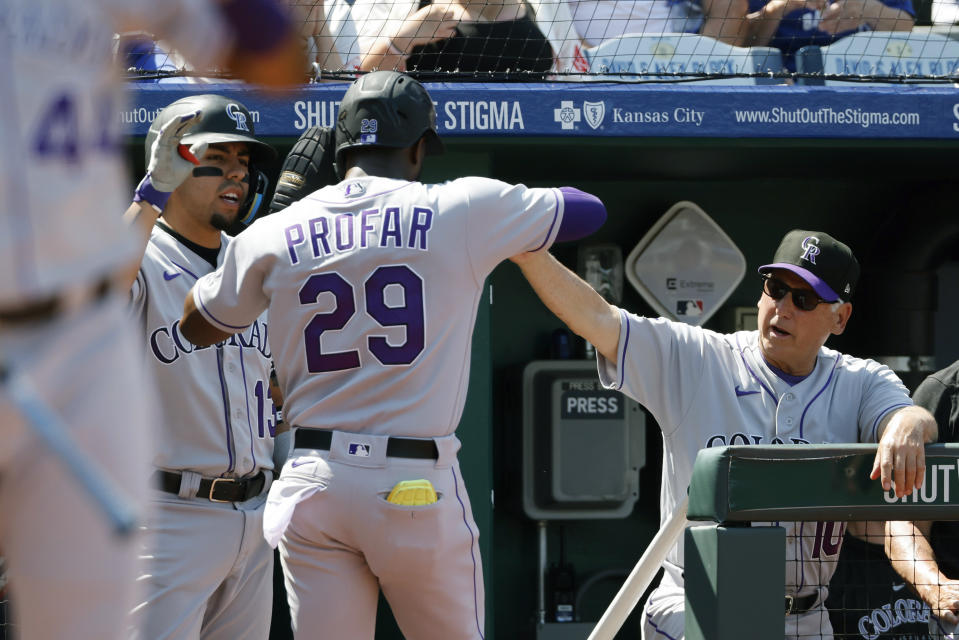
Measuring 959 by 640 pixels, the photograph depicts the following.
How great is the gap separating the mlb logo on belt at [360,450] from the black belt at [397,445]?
4 centimetres

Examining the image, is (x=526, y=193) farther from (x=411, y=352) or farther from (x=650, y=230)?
(x=650, y=230)

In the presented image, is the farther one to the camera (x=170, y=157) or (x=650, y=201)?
(x=650, y=201)

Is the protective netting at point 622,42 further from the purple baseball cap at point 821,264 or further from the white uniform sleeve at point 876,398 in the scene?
the white uniform sleeve at point 876,398

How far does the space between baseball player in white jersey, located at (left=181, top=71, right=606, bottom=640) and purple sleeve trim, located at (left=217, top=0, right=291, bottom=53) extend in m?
0.99

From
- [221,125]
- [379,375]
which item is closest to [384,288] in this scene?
[379,375]

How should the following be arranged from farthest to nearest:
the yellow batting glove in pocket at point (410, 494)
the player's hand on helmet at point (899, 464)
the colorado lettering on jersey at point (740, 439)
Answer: the colorado lettering on jersey at point (740, 439), the yellow batting glove in pocket at point (410, 494), the player's hand on helmet at point (899, 464)

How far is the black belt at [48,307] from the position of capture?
4.16ft

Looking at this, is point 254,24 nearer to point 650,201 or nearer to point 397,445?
point 397,445

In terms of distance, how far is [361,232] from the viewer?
98.0 inches

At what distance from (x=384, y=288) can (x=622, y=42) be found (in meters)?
2.90

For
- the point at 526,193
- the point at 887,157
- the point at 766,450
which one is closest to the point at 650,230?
the point at 887,157

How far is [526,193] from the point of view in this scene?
257 cm

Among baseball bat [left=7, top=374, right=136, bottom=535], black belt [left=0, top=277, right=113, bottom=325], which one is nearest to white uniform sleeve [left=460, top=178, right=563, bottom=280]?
black belt [left=0, top=277, right=113, bottom=325]

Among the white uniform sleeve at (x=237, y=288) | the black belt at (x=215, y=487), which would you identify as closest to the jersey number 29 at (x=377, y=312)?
the white uniform sleeve at (x=237, y=288)
